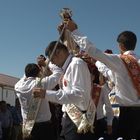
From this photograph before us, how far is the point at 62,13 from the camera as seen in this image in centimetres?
427

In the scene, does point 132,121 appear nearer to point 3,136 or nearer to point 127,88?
point 127,88

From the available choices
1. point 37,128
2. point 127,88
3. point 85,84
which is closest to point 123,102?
point 127,88

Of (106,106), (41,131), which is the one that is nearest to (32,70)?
(41,131)

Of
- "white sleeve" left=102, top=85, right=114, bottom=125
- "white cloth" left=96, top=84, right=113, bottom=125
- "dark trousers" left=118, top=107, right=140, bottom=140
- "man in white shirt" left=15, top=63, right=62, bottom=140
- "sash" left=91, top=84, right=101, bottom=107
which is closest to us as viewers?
"dark trousers" left=118, top=107, right=140, bottom=140

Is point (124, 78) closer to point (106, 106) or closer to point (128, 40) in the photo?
point (128, 40)

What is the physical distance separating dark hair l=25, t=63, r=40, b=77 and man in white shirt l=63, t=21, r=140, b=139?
158 centimetres

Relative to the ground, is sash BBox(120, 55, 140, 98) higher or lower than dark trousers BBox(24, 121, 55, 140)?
higher

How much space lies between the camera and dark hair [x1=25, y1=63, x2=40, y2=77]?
575 centimetres

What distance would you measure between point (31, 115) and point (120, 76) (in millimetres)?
1274

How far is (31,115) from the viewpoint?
16.7 ft

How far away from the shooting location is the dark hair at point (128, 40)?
4453 millimetres

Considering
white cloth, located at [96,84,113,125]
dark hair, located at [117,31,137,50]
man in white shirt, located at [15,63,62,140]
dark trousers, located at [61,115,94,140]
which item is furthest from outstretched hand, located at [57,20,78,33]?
man in white shirt, located at [15,63,62,140]

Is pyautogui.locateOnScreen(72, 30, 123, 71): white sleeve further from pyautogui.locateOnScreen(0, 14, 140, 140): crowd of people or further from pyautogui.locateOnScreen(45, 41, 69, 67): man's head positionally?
pyautogui.locateOnScreen(45, 41, 69, 67): man's head

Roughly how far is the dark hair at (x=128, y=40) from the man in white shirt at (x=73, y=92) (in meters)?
0.48
